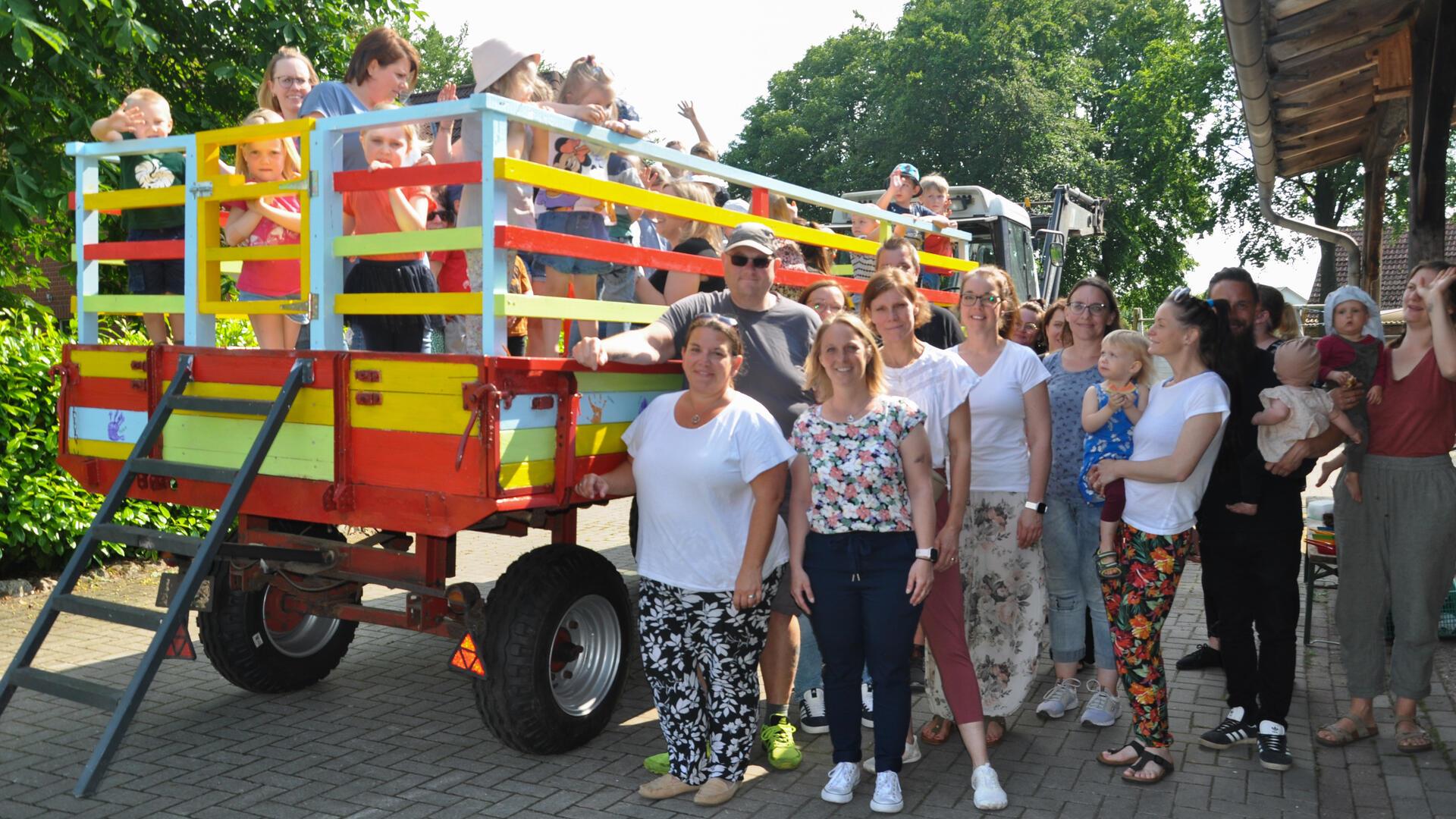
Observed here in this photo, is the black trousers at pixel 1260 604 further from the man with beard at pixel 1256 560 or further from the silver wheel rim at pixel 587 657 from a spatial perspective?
the silver wheel rim at pixel 587 657

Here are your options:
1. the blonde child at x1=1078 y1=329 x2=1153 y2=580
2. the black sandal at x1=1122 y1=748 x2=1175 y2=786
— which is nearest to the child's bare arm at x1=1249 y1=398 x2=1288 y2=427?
the blonde child at x1=1078 y1=329 x2=1153 y2=580

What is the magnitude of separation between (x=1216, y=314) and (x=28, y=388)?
6.89m

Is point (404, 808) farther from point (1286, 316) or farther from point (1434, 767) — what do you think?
point (1286, 316)

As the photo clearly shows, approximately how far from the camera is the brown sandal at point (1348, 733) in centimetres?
485

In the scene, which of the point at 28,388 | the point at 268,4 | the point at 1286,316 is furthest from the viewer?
the point at 268,4

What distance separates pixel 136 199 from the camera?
493 cm

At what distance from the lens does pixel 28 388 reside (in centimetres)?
743

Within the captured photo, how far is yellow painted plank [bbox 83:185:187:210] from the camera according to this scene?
473 centimetres

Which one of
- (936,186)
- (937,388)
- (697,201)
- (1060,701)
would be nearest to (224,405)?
(697,201)

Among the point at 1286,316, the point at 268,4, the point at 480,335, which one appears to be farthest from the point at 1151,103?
the point at 480,335

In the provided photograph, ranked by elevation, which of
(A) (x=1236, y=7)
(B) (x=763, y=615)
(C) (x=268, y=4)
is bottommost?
(B) (x=763, y=615)

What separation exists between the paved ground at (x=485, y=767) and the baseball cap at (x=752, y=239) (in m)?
2.02

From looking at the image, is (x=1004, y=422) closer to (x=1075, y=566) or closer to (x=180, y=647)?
(x=1075, y=566)

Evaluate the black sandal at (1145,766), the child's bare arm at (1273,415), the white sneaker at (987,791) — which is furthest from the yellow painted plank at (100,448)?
the child's bare arm at (1273,415)
